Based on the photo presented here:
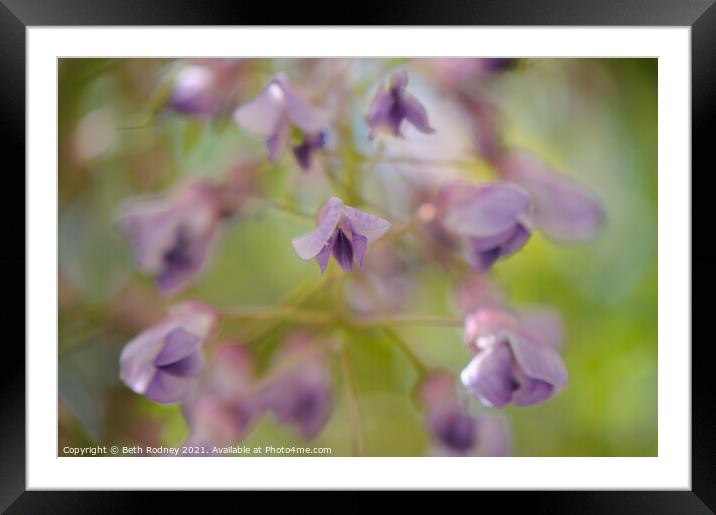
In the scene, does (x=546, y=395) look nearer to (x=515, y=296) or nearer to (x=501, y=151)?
(x=515, y=296)

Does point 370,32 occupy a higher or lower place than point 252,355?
higher

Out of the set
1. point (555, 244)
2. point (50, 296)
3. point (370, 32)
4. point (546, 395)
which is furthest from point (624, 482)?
point (50, 296)

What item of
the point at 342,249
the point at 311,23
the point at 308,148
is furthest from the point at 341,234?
the point at 311,23

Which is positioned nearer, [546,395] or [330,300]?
[546,395]

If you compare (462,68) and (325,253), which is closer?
(325,253)

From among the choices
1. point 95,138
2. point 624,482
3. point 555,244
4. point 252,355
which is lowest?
point 624,482

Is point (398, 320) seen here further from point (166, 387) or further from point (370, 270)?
point (166, 387)

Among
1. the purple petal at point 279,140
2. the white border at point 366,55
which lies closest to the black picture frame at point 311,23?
the white border at point 366,55
